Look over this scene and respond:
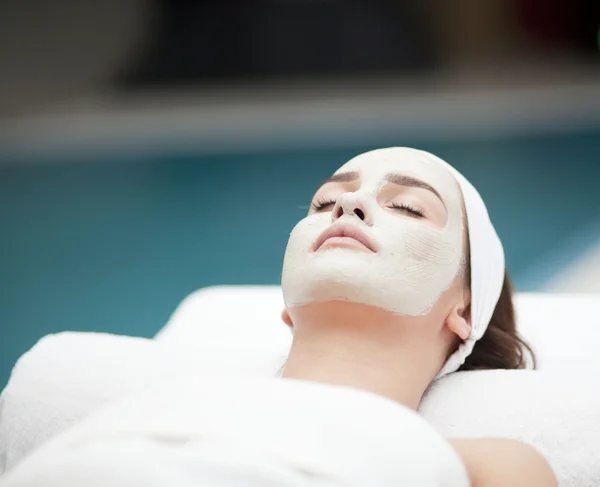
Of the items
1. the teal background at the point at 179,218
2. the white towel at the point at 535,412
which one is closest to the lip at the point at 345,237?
the white towel at the point at 535,412

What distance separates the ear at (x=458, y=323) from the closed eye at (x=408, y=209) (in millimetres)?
205

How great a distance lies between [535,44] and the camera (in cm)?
784

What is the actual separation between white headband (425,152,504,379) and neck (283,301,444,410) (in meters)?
0.18

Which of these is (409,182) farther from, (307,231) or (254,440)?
(254,440)

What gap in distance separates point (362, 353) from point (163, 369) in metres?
0.47

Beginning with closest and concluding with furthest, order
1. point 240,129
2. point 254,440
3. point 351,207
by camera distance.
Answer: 1. point 254,440
2. point 351,207
3. point 240,129

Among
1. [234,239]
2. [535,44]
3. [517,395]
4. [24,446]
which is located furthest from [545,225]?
[535,44]

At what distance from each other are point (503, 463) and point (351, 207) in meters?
0.55

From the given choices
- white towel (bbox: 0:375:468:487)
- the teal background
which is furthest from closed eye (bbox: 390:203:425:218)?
the teal background

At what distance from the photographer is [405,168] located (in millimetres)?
1711

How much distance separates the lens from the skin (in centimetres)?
140

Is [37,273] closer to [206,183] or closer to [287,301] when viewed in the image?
[206,183]

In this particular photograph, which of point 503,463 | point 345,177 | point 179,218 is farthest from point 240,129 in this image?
point 503,463

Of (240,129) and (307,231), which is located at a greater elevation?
(240,129)
